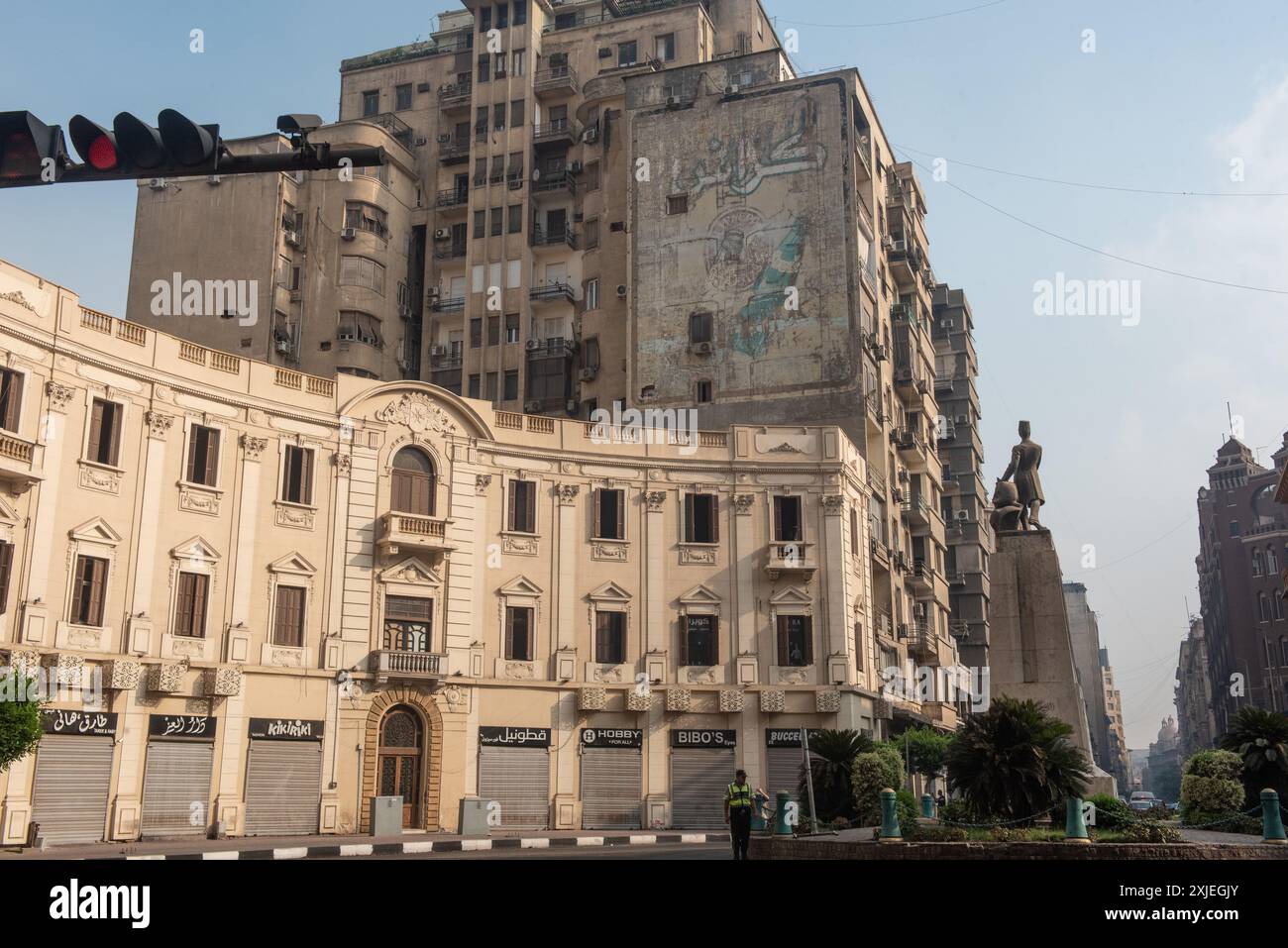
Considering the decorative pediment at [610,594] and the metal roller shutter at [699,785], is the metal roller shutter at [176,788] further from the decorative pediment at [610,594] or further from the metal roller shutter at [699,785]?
the metal roller shutter at [699,785]

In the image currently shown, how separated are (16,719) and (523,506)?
1867cm

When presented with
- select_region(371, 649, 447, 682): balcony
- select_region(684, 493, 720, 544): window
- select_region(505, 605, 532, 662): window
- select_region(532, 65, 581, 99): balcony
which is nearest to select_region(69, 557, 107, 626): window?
select_region(371, 649, 447, 682): balcony

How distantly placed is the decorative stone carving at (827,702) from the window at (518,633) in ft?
32.5

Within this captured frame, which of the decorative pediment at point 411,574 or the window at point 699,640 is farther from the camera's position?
the window at point 699,640

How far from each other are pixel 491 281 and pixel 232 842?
118 ft

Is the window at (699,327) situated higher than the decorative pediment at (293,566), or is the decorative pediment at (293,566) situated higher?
the window at (699,327)

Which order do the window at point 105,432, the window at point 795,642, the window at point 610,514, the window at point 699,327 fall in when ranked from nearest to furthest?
the window at point 105,432, the window at point 610,514, the window at point 795,642, the window at point 699,327

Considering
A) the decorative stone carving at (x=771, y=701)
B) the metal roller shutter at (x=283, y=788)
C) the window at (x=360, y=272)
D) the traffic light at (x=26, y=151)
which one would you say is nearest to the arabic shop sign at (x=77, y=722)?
the metal roller shutter at (x=283, y=788)

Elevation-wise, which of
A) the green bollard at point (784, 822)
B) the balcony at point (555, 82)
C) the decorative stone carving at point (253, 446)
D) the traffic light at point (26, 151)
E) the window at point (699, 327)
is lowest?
the green bollard at point (784, 822)

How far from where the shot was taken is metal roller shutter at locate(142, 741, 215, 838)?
32969 mm

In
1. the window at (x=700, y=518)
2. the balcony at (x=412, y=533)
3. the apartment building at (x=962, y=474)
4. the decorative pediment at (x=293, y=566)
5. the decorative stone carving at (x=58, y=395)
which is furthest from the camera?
the apartment building at (x=962, y=474)

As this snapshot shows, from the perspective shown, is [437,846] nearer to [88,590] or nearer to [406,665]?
[406,665]

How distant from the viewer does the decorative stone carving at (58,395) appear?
32125 mm
